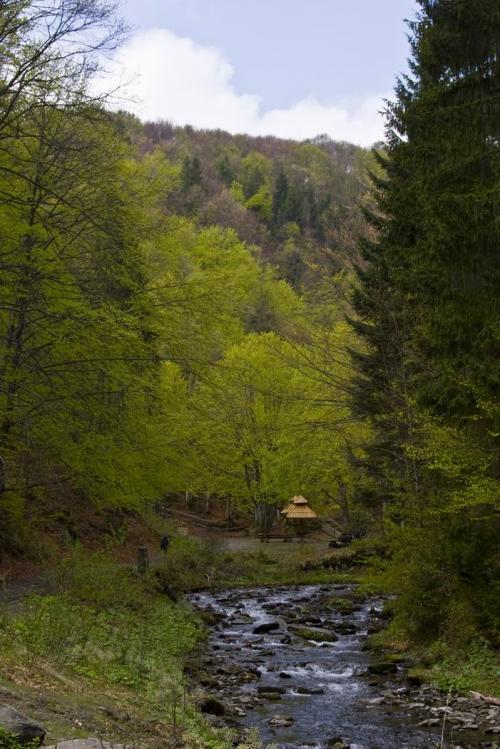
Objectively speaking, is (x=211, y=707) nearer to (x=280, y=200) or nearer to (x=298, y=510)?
(x=298, y=510)

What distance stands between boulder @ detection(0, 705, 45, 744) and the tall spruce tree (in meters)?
6.19

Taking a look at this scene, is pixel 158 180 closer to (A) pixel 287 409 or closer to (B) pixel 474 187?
(B) pixel 474 187

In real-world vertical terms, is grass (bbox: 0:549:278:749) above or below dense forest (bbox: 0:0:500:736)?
below

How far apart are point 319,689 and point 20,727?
24.8 ft

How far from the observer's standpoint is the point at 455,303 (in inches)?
396

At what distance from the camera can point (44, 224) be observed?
39.9 ft

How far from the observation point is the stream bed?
8.64 meters

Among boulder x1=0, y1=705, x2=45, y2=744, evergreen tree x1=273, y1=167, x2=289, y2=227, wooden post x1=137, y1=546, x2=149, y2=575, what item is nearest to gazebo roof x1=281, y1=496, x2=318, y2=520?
wooden post x1=137, y1=546, x2=149, y2=575

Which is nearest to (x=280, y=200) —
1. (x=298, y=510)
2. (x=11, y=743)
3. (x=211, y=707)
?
(x=298, y=510)

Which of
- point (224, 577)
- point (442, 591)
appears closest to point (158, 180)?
point (442, 591)

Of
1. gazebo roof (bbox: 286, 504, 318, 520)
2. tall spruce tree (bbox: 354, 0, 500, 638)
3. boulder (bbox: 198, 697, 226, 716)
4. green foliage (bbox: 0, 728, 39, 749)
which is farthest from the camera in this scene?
gazebo roof (bbox: 286, 504, 318, 520)

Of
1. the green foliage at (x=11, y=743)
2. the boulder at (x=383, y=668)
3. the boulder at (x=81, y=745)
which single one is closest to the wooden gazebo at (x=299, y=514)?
the boulder at (x=383, y=668)

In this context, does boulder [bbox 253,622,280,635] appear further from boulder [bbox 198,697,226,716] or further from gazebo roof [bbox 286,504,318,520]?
gazebo roof [bbox 286,504,318,520]

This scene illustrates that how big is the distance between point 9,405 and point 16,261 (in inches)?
98.8
